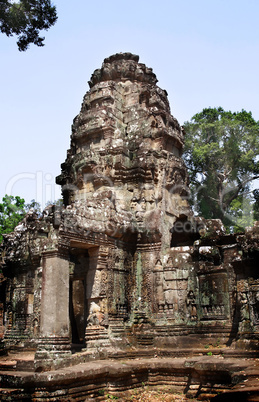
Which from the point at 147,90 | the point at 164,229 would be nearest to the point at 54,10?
the point at 147,90

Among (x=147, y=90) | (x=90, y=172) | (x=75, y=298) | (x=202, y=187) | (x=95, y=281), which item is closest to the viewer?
(x=95, y=281)

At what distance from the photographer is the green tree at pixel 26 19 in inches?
306

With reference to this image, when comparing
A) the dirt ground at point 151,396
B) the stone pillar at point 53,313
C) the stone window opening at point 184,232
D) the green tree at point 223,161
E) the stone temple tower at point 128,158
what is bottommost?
the dirt ground at point 151,396

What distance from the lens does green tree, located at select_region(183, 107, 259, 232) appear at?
82.7ft

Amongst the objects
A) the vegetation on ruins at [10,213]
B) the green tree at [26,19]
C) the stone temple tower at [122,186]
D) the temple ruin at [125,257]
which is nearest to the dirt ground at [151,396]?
the temple ruin at [125,257]

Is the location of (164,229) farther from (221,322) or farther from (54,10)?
(54,10)

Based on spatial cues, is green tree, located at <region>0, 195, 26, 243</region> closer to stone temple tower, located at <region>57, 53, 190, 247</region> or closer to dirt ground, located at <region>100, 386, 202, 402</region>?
stone temple tower, located at <region>57, 53, 190, 247</region>

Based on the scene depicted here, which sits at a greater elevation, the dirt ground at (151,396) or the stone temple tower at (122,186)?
the stone temple tower at (122,186)

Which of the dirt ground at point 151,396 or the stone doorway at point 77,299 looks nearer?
the dirt ground at point 151,396

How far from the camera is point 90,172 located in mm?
12016

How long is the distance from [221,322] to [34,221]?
19.9 ft

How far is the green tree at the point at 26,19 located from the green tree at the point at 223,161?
710 inches

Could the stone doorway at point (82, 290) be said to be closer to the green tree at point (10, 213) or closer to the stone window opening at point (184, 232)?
the stone window opening at point (184, 232)

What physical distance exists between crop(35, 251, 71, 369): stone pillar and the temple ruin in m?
0.02
